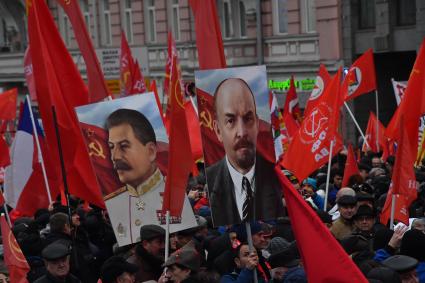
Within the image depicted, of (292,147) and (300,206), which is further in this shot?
(292,147)

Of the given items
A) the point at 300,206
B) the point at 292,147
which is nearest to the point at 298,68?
the point at 292,147

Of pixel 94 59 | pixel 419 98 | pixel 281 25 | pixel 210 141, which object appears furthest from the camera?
pixel 281 25

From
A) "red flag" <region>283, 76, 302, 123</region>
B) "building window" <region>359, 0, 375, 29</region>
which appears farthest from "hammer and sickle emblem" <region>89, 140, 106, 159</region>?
"building window" <region>359, 0, 375, 29</region>

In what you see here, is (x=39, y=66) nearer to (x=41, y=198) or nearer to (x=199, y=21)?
(x=199, y=21)

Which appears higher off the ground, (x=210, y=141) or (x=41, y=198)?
(x=210, y=141)

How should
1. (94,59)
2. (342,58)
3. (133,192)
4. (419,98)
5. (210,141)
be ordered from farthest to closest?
(342,58)
(419,98)
(94,59)
(133,192)
(210,141)

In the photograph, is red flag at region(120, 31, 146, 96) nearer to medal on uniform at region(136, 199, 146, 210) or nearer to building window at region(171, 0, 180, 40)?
medal on uniform at region(136, 199, 146, 210)

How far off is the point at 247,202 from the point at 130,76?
10344 millimetres

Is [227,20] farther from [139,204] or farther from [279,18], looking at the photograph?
[139,204]

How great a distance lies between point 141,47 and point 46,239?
24.0 metres

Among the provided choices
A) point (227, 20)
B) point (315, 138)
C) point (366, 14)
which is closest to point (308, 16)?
point (366, 14)

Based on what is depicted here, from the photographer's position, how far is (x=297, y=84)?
29.2 metres

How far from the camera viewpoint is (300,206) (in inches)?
285

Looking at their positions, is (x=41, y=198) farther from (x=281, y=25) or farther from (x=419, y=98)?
(x=281, y=25)
